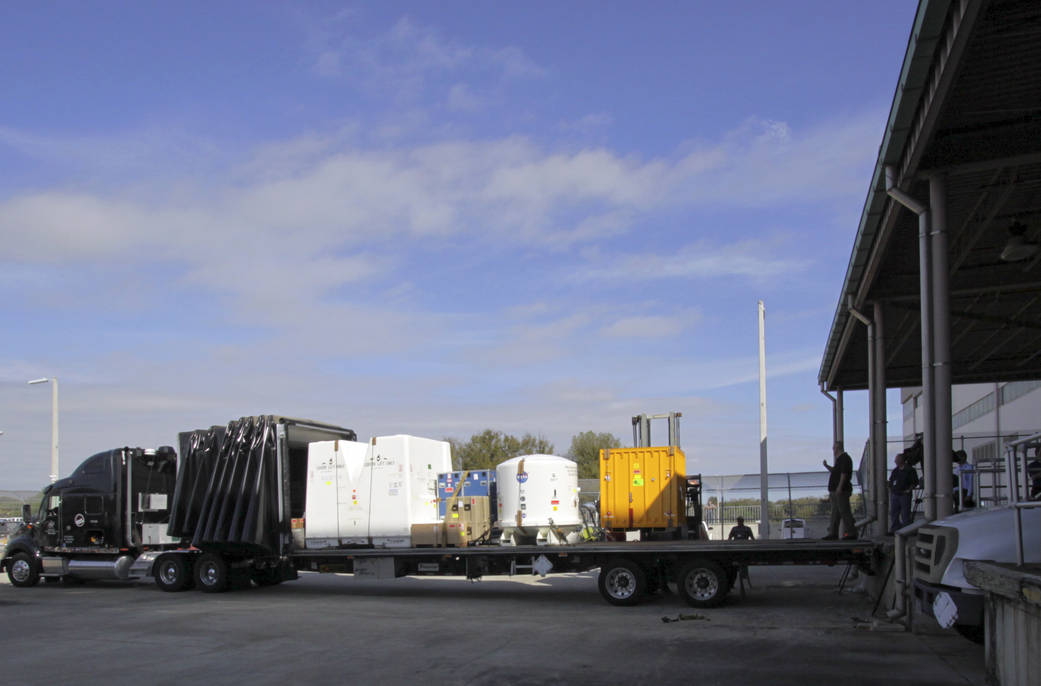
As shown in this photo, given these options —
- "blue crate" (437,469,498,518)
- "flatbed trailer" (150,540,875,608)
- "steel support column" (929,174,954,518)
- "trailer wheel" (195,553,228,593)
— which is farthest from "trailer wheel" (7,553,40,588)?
"steel support column" (929,174,954,518)

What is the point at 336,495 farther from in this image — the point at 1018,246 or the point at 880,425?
the point at 1018,246

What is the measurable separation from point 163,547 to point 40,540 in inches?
129

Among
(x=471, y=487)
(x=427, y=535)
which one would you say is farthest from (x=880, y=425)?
(x=427, y=535)

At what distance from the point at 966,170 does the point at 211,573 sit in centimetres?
1541

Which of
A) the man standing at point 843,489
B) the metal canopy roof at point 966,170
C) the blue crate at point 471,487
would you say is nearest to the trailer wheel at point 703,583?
the man standing at point 843,489

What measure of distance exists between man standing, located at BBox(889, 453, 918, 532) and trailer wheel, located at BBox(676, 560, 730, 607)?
122 inches

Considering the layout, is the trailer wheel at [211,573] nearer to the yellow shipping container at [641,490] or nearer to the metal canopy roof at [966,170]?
the yellow shipping container at [641,490]

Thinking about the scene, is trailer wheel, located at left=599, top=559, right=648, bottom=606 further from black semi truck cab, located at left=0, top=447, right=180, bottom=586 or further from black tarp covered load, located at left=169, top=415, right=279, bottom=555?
black semi truck cab, located at left=0, top=447, right=180, bottom=586

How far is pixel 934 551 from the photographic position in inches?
353

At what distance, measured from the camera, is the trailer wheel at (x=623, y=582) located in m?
14.2

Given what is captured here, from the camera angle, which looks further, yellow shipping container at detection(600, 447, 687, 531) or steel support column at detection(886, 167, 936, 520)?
yellow shipping container at detection(600, 447, 687, 531)

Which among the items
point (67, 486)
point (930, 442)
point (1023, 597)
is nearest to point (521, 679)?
point (1023, 597)

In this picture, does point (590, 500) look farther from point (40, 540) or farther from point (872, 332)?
point (40, 540)

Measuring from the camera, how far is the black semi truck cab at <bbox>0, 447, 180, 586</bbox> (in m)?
19.1
